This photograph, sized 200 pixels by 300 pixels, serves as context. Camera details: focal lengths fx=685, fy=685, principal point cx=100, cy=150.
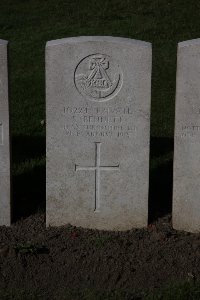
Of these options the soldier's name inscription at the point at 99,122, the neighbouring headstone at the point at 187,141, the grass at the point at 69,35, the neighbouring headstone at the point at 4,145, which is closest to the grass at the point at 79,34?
the grass at the point at 69,35

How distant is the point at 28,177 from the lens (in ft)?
24.0

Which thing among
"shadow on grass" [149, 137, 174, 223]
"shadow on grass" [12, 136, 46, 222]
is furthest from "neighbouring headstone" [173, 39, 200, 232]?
"shadow on grass" [12, 136, 46, 222]

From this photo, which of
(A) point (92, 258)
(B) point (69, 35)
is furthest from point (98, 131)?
(B) point (69, 35)

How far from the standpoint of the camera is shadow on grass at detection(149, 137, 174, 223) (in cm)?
654

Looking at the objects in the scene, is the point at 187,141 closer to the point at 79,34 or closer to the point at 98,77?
the point at 98,77

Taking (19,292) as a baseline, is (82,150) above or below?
Answer: above

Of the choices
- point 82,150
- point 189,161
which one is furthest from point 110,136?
point 189,161

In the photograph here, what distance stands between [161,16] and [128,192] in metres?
9.70

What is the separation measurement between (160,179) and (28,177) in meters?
1.41

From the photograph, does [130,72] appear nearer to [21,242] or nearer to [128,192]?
[128,192]

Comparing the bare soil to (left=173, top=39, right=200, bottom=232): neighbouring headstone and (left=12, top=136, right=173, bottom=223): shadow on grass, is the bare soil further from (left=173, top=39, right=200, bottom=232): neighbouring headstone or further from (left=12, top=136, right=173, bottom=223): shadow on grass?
(left=12, top=136, right=173, bottom=223): shadow on grass

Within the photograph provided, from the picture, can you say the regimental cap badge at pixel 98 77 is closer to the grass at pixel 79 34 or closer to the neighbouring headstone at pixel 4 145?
the neighbouring headstone at pixel 4 145

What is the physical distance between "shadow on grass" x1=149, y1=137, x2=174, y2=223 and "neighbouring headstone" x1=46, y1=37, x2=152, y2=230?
0.47 metres

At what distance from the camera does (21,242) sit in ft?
19.1
